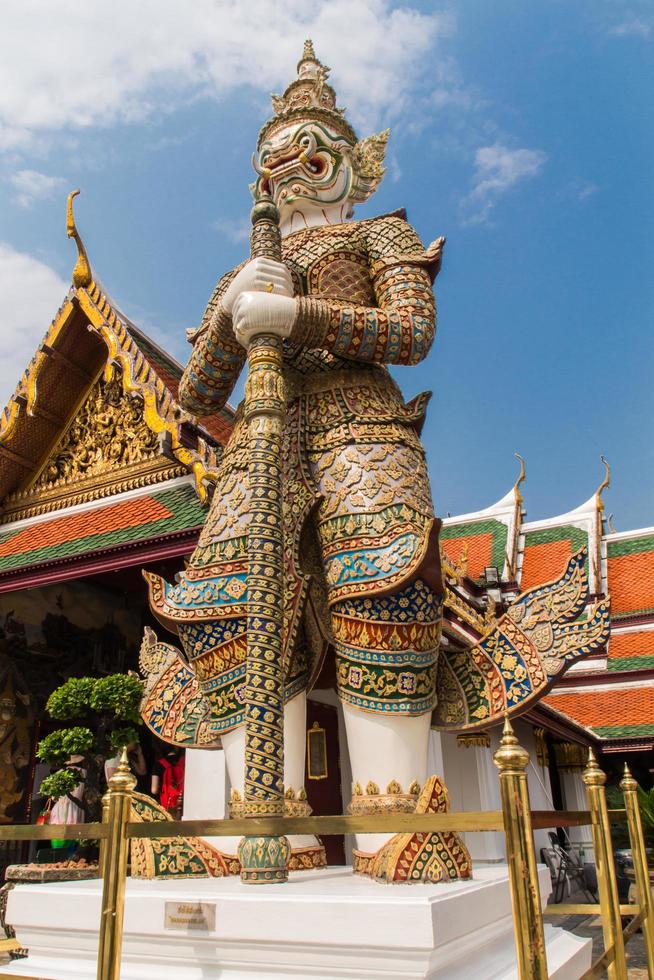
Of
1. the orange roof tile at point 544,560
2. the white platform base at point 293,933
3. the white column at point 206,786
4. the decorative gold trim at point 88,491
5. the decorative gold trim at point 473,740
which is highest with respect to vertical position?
the orange roof tile at point 544,560

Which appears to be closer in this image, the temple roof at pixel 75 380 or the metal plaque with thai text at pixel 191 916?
the metal plaque with thai text at pixel 191 916

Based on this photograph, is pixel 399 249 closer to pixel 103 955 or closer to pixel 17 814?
pixel 103 955

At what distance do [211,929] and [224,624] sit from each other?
3.22 ft

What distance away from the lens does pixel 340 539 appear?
253 centimetres

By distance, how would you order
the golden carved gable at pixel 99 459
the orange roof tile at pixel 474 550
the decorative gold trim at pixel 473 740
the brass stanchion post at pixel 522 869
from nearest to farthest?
the brass stanchion post at pixel 522 869
the golden carved gable at pixel 99 459
the decorative gold trim at pixel 473 740
the orange roof tile at pixel 474 550

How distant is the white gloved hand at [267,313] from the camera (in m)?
2.54

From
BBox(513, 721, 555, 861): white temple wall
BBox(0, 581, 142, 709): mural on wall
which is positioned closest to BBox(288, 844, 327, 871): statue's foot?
BBox(0, 581, 142, 709): mural on wall

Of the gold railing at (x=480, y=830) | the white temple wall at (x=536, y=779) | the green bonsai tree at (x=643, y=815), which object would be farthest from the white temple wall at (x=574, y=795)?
the gold railing at (x=480, y=830)

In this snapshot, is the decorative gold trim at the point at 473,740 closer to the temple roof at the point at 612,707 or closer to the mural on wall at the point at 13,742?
the temple roof at the point at 612,707

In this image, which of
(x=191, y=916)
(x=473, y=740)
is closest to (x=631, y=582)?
(x=473, y=740)

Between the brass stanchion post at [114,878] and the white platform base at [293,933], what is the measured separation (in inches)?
10.1

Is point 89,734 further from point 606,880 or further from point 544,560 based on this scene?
point 544,560

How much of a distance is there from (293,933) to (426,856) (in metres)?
0.50

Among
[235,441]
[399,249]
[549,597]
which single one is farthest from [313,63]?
[549,597]
